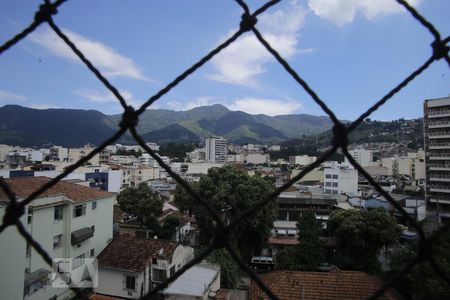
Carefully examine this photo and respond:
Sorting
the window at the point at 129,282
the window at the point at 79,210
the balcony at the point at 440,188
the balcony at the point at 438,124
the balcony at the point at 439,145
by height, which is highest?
the balcony at the point at 438,124

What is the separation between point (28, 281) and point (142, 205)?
8.76m

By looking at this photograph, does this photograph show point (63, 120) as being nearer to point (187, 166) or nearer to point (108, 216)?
point (187, 166)

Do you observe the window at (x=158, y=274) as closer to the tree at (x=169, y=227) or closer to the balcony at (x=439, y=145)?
the tree at (x=169, y=227)

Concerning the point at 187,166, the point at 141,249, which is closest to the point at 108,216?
the point at 141,249

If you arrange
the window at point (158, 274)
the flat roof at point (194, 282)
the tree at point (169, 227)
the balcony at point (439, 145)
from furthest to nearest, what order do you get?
the balcony at point (439, 145), the tree at point (169, 227), the window at point (158, 274), the flat roof at point (194, 282)

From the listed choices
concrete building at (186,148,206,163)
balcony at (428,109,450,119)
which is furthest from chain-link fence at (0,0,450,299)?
concrete building at (186,148,206,163)

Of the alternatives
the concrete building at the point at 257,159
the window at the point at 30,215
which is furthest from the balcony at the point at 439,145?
the concrete building at the point at 257,159

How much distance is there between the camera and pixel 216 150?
9625 centimetres

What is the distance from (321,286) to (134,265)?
5516mm

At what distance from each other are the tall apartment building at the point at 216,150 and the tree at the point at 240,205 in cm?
7915

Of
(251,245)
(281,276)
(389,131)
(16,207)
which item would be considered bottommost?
(251,245)

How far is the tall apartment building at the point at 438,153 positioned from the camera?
2725cm

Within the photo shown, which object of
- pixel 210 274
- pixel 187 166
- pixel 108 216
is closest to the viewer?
pixel 210 274

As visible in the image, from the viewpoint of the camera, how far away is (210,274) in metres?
8.88
